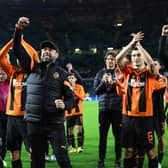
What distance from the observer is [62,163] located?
15.7 ft

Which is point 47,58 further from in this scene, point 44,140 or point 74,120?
point 74,120

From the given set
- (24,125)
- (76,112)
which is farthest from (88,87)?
(24,125)

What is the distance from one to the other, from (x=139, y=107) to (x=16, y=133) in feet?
5.87

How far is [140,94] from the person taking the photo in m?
5.55

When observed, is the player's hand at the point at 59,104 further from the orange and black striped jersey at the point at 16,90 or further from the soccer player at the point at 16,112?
the orange and black striped jersey at the point at 16,90

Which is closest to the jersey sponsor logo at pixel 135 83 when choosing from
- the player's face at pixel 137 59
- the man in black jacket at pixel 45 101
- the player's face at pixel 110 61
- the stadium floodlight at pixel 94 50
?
the player's face at pixel 137 59

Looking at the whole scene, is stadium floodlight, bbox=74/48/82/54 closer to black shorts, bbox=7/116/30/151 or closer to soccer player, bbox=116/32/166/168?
black shorts, bbox=7/116/30/151

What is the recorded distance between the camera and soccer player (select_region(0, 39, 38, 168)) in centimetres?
581

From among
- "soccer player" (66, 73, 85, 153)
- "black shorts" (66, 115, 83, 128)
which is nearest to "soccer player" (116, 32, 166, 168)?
"soccer player" (66, 73, 85, 153)

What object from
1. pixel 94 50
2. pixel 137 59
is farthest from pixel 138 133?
pixel 94 50

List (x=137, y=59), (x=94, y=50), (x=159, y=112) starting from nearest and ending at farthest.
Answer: (x=137, y=59) < (x=159, y=112) < (x=94, y=50)

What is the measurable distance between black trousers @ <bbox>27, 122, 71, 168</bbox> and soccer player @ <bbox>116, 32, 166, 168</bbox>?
42.6 inches

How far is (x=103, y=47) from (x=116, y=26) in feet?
7.88

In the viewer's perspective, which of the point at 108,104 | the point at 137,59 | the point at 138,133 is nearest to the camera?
the point at 138,133
